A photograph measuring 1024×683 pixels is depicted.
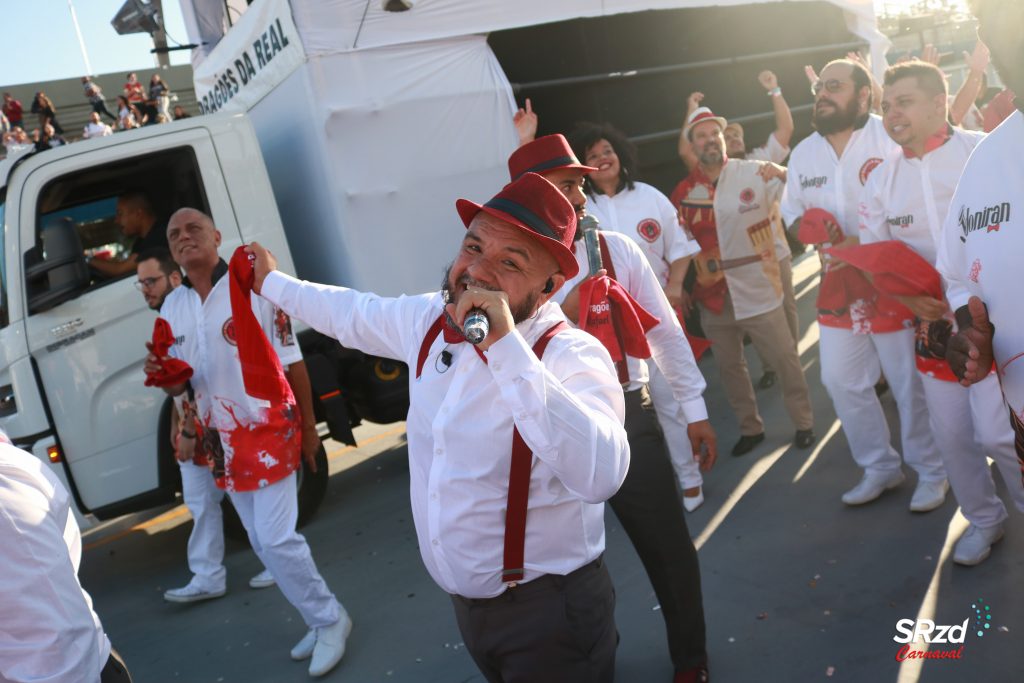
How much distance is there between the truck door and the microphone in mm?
3636

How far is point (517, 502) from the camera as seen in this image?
180 centimetres

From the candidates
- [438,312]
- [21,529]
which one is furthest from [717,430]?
[21,529]

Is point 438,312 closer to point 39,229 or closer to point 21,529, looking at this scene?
point 21,529

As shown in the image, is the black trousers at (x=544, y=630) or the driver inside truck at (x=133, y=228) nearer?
the black trousers at (x=544, y=630)

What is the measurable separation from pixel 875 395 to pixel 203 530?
340 centimetres

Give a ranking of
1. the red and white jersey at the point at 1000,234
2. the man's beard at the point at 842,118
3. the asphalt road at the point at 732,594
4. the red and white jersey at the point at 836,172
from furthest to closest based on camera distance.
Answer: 1. the man's beard at the point at 842,118
2. the red and white jersey at the point at 836,172
3. the asphalt road at the point at 732,594
4. the red and white jersey at the point at 1000,234

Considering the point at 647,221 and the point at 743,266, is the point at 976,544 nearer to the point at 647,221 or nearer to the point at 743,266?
the point at 647,221

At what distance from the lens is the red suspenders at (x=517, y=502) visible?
177 centimetres

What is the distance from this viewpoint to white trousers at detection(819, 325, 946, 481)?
12.7ft

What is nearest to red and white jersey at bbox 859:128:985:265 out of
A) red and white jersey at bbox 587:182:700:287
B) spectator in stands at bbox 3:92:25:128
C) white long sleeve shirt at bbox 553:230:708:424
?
red and white jersey at bbox 587:182:700:287

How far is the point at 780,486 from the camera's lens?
177 inches

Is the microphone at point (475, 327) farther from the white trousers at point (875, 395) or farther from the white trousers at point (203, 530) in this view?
the white trousers at point (203, 530)

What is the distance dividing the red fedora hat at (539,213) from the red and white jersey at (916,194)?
85.7 inches

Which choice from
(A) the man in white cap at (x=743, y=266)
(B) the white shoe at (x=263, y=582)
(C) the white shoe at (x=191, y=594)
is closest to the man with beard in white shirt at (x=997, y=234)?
(A) the man in white cap at (x=743, y=266)
